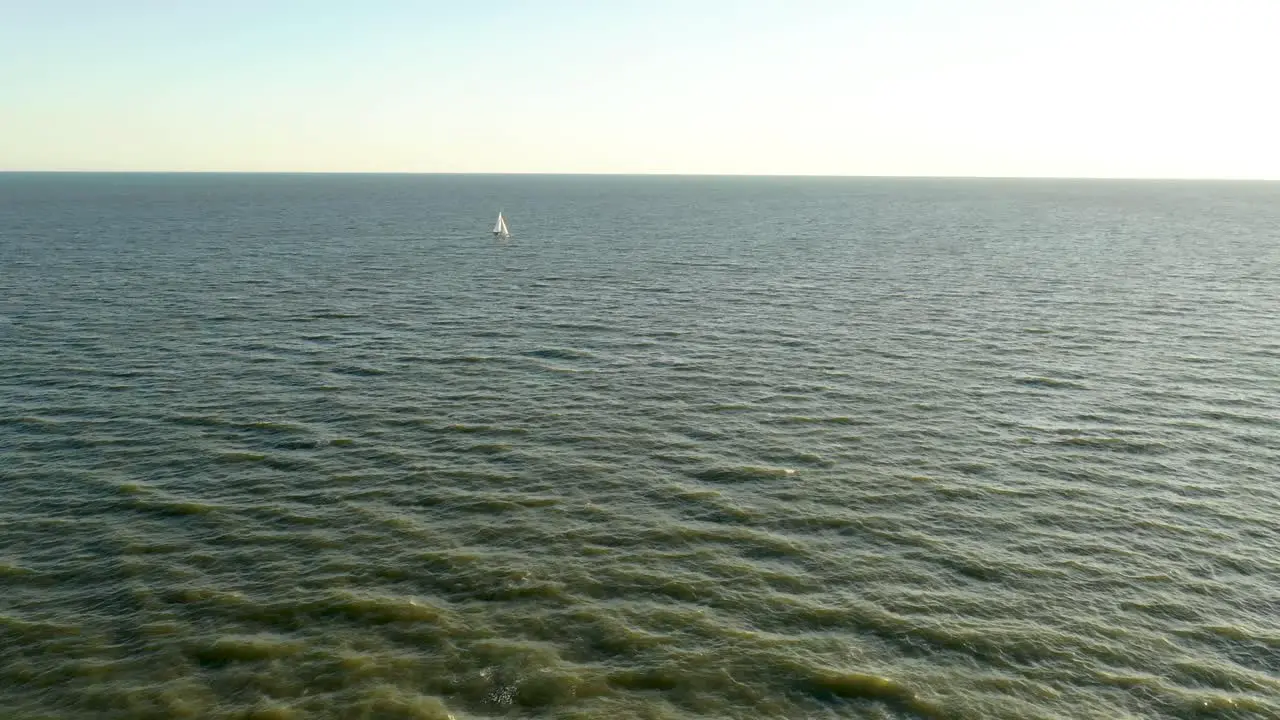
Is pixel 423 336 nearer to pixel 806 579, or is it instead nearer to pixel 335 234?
pixel 806 579

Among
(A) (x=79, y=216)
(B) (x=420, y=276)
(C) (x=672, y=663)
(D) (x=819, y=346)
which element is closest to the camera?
(C) (x=672, y=663)

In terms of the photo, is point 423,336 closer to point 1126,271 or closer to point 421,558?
point 421,558

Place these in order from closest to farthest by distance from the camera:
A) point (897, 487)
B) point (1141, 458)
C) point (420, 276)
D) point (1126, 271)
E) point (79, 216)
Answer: point (897, 487) → point (1141, 458) → point (420, 276) → point (1126, 271) → point (79, 216)

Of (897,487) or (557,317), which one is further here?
(557,317)

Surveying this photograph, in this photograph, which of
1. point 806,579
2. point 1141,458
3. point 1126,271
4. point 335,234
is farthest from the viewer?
point 335,234

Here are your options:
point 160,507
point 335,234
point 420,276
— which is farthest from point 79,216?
point 160,507

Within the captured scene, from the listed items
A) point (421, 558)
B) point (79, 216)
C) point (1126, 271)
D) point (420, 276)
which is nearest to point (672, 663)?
point (421, 558)
